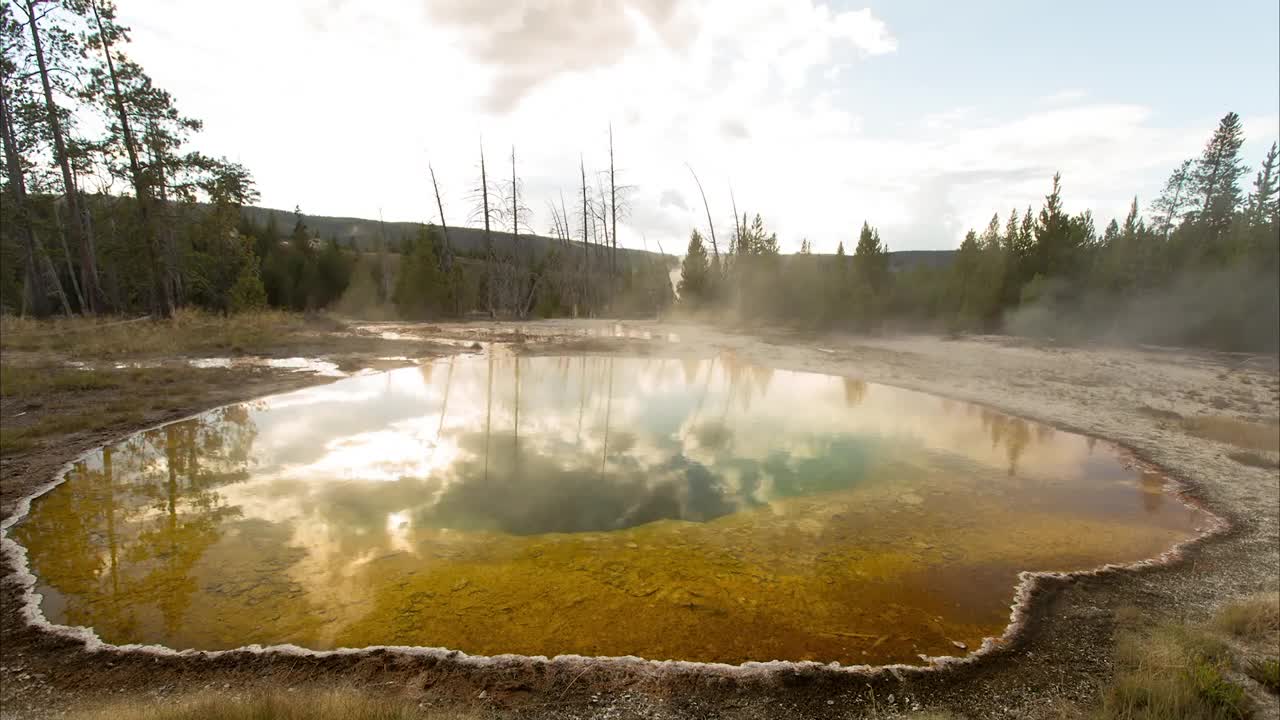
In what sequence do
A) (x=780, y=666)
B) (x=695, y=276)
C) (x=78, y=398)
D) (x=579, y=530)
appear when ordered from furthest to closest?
1. (x=695, y=276)
2. (x=78, y=398)
3. (x=579, y=530)
4. (x=780, y=666)

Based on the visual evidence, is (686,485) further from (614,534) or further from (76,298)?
(76,298)

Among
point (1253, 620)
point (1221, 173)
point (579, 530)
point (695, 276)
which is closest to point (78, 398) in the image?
point (579, 530)

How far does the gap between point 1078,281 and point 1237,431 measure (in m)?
18.6

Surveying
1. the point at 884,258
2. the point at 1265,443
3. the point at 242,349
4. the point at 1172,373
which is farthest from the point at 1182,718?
the point at 884,258

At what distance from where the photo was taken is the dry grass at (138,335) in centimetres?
1428

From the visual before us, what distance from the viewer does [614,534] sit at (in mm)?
5516

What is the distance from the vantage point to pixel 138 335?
1606 cm

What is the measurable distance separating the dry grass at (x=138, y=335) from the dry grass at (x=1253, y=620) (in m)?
20.1

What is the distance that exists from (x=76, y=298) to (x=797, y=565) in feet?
117

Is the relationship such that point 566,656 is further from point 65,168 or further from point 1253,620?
point 65,168

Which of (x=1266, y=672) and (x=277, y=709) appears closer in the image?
(x=277, y=709)

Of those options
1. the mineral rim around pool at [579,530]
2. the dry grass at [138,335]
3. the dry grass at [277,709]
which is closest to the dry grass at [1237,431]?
the mineral rim around pool at [579,530]

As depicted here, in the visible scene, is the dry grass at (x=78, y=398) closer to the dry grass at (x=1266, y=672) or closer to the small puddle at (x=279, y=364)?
the small puddle at (x=279, y=364)

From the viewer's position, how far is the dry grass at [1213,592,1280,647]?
3836 mm
